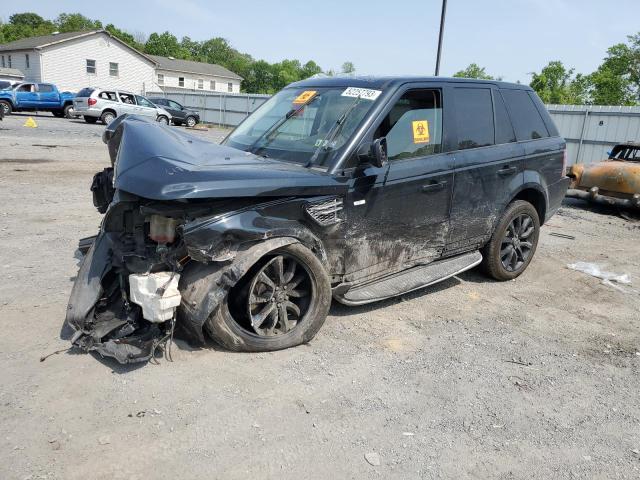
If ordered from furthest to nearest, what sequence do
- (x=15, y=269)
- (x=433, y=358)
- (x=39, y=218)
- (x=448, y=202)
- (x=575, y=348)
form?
(x=39, y=218), (x=15, y=269), (x=448, y=202), (x=575, y=348), (x=433, y=358)

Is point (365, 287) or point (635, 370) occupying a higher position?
point (365, 287)

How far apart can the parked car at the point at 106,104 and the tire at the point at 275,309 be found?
2291cm

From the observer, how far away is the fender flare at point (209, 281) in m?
3.42

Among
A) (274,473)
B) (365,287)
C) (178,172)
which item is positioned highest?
(178,172)

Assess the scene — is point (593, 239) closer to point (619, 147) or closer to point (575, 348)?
point (619, 147)

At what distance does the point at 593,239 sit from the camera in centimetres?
828

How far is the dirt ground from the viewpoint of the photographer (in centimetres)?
274

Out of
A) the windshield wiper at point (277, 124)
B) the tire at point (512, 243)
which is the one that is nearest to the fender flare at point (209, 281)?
the windshield wiper at point (277, 124)

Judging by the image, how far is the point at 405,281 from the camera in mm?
4555

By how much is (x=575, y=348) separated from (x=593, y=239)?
15.3ft

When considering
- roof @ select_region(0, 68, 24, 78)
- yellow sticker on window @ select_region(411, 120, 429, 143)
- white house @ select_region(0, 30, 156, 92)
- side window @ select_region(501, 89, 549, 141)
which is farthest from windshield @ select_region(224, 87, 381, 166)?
white house @ select_region(0, 30, 156, 92)

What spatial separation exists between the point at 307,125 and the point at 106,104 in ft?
78.6

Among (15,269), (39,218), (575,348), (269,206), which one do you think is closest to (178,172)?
(269,206)

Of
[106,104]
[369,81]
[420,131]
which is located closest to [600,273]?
[420,131]
